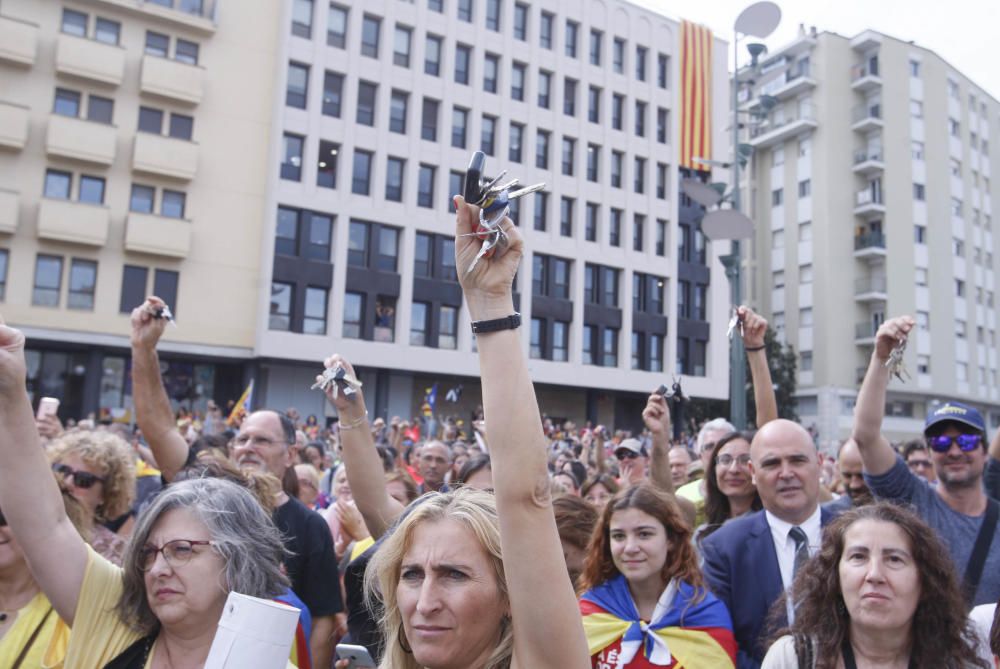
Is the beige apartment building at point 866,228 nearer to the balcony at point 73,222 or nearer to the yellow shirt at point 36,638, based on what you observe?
the balcony at point 73,222

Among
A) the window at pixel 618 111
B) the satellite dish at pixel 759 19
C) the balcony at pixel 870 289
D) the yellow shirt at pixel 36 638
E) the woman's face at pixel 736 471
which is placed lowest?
the yellow shirt at pixel 36 638

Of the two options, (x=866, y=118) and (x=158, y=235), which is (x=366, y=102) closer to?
(x=158, y=235)

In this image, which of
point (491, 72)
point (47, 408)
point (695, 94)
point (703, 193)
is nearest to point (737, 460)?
point (47, 408)

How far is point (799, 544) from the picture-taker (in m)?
3.73

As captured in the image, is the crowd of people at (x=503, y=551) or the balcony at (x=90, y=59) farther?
the balcony at (x=90, y=59)

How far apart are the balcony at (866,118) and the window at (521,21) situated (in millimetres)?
21848

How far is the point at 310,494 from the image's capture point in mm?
6840

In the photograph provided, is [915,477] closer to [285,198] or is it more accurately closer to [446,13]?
[285,198]

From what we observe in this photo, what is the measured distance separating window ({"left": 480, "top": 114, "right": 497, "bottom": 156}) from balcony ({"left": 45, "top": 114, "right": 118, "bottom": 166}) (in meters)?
14.8

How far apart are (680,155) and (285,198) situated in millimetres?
19882

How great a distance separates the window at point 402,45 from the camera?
34125 mm

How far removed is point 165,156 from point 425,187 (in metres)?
10.2

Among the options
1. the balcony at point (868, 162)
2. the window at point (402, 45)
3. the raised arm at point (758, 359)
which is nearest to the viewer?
the raised arm at point (758, 359)

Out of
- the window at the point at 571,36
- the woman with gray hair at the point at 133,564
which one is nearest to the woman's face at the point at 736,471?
the woman with gray hair at the point at 133,564
